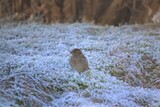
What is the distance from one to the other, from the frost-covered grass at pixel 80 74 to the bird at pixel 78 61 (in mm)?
47

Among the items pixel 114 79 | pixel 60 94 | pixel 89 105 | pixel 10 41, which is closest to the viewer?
pixel 89 105

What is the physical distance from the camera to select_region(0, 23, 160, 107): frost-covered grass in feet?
12.1

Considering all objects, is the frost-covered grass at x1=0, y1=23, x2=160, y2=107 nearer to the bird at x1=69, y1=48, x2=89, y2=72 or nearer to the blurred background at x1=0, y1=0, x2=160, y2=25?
the bird at x1=69, y1=48, x2=89, y2=72

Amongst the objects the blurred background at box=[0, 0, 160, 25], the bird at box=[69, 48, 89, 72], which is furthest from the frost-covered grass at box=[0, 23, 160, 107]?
the blurred background at box=[0, 0, 160, 25]

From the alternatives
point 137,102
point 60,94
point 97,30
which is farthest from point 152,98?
point 97,30

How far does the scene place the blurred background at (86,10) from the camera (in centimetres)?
823

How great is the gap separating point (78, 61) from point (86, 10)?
527 cm

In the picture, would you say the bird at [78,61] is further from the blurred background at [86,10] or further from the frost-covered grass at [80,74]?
the blurred background at [86,10]

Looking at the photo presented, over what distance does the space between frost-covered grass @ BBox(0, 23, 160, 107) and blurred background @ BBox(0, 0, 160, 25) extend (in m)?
2.73

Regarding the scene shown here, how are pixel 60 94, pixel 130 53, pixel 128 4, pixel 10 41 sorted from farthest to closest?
pixel 128 4, pixel 10 41, pixel 130 53, pixel 60 94

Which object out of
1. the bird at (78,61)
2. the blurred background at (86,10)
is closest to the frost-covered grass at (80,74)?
the bird at (78,61)

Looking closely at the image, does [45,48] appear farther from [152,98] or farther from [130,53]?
[152,98]

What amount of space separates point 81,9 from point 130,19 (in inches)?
38.1

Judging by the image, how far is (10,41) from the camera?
4.96 m
